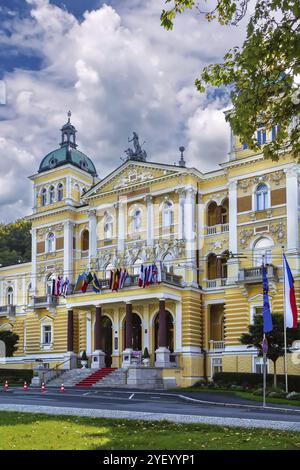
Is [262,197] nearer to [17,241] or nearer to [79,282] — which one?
[79,282]

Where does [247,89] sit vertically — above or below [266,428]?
above

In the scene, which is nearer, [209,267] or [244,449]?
[244,449]

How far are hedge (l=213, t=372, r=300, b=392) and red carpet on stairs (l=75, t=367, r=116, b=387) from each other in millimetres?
8107

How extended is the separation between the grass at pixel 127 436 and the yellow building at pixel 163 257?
26.1 m

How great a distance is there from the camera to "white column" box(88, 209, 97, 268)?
5403 cm

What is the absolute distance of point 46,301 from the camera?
2227 inches

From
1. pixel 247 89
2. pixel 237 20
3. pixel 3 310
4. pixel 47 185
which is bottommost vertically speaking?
pixel 3 310

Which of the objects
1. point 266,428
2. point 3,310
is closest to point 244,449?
point 266,428

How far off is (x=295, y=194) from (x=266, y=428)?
2830cm

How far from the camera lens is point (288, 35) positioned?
14.1 m

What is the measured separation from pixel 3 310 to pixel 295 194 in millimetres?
33498

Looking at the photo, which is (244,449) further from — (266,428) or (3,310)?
(3,310)
